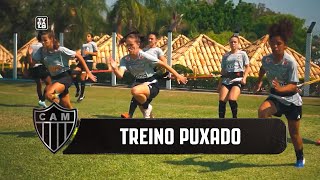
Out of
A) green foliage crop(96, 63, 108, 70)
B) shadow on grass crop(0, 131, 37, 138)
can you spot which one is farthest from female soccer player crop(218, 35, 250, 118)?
green foliage crop(96, 63, 108, 70)

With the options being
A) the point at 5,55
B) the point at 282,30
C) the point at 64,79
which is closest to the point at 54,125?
the point at 64,79

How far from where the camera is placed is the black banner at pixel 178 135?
4.38 metres

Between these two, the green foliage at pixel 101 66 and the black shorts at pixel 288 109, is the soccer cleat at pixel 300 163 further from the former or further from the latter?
the green foliage at pixel 101 66

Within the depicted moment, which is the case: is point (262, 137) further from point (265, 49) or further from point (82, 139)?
point (265, 49)

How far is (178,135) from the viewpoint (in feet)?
14.4

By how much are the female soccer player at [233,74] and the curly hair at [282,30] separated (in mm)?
2384

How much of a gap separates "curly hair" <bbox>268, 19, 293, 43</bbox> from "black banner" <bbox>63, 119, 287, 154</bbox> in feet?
3.12

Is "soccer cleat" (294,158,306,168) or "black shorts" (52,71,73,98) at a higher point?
"black shorts" (52,71,73,98)

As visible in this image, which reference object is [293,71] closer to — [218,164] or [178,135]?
[218,164]

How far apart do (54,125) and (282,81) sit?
267 cm

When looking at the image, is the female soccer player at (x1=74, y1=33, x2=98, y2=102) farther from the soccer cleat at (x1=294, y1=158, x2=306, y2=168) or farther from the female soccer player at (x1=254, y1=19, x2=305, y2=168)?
the soccer cleat at (x1=294, y1=158, x2=306, y2=168)

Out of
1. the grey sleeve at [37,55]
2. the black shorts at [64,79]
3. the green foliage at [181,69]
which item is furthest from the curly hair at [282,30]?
the green foliage at [181,69]

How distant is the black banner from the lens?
172 inches

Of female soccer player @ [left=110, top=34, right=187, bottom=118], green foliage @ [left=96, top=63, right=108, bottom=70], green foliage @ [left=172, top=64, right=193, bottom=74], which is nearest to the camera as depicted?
female soccer player @ [left=110, top=34, right=187, bottom=118]
